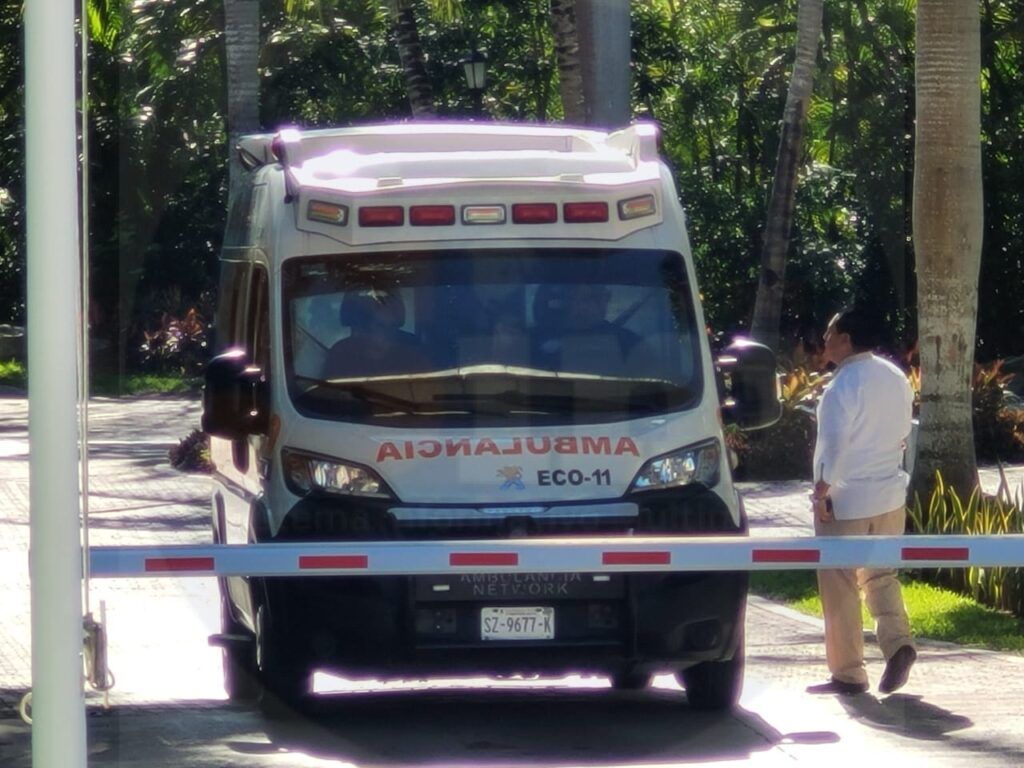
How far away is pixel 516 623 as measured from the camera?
794 centimetres

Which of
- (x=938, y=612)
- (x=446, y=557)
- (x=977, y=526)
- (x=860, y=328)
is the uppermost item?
(x=860, y=328)

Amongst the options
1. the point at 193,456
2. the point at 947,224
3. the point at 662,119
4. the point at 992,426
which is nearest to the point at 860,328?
the point at 947,224

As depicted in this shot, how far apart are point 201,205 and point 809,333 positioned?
27.3ft

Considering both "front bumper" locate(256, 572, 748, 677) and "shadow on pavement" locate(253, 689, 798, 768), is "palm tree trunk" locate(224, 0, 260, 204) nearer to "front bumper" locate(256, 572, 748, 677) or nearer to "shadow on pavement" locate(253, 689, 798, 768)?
"shadow on pavement" locate(253, 689, 798, 768)

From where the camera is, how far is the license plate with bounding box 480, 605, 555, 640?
26.0 ft

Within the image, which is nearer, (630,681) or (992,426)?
(630,681)

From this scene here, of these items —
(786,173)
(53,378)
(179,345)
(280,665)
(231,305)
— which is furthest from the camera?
(179,345)

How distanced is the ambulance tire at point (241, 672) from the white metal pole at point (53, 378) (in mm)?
4394

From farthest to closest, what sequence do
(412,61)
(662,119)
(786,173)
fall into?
1. (662,119)
2. (412,61)
3. (786,173)

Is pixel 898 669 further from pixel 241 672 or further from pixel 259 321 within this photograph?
pixel 259 321

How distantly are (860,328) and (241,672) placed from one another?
3.33 meters

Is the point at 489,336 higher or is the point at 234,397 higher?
the point at 489,336

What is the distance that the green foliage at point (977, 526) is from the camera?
11562 mm

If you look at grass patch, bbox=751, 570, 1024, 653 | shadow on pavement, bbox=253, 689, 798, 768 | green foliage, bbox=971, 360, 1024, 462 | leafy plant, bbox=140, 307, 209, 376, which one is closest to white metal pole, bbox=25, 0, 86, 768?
shadow on pavement, bbox=253, 689, 798, 768
